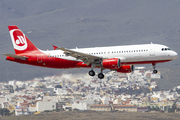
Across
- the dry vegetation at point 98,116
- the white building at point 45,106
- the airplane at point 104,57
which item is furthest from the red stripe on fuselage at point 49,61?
the white building at point 45,106

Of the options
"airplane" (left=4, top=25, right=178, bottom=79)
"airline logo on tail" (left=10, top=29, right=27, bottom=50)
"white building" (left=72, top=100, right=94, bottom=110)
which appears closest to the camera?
"airplane" (left=4, top=25, right=178, bottom=79)

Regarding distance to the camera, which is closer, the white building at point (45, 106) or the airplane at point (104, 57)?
the airplane at point (104, 57)

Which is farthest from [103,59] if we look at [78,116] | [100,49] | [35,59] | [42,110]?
[42,110]

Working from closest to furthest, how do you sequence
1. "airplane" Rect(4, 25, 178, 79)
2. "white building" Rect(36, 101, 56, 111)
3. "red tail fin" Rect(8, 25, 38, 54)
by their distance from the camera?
"airplane" Rect(4, 25, 178, 79) < "red tail fin" Rect(8, 25, 38, 54) < "white building" Rect(36, 101, 56, 111)

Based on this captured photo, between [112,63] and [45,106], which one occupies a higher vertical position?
[112,63]

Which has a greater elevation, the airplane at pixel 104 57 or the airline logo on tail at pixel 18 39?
the airline logo on tail at pixel 18 39

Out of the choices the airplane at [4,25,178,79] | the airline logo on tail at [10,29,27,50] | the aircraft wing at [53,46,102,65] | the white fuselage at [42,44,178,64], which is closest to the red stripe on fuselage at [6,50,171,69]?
the airplane at [4,25,178,79]

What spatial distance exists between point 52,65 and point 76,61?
4.32m

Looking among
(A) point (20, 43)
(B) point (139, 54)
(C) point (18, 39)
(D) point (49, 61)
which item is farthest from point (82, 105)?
(B) point (139, 54)

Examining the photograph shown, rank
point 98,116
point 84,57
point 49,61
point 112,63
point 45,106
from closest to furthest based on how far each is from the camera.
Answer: point 112,63 → point 84,57 → point 49,61 → point 98,116 → point 45,106

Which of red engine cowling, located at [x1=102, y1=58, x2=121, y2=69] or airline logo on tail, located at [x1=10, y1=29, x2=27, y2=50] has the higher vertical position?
airline logo on tail, located at [x1=10, y1=29, x2=27, y2=50]

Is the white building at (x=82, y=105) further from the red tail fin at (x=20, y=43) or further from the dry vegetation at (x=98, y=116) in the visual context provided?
the red tail fin at (x=20, y=43)

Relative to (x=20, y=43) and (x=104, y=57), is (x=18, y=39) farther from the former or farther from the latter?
(x=104, y=57)

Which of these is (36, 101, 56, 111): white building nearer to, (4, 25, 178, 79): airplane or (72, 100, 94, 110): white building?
(72, 100, 94, 110): white building
